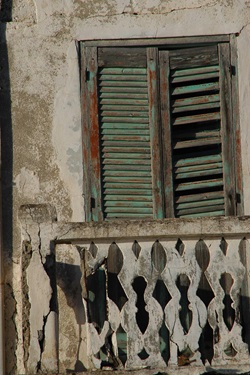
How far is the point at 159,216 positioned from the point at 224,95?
1099 mm

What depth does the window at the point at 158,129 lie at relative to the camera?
11.2 metres

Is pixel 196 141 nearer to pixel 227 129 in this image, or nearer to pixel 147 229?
pixel 227 129

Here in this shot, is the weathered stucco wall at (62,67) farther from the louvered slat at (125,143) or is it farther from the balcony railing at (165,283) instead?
the balcony railing at (165,283)

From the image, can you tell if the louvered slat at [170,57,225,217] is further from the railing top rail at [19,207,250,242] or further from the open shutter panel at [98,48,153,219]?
the railing top rail at [19,207,250,242]

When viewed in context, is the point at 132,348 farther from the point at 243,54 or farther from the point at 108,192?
the point at 243,54

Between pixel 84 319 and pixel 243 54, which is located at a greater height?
pixel 243 54

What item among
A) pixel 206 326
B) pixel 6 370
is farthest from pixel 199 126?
pixel 6 370

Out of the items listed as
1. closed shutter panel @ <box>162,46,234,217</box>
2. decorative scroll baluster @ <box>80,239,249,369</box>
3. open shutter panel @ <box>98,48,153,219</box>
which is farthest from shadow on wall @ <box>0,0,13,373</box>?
closed shutter panel @ <box>162,46,234,217</box>

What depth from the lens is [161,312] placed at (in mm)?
10125

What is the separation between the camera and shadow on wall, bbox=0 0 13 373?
1093 centimetres

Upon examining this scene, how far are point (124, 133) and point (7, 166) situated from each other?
962 mm

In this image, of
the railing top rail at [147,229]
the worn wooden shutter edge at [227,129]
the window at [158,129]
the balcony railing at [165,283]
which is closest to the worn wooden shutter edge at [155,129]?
the window at [158,129]

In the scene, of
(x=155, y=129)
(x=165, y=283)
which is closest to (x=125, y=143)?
(x=155, y=129)

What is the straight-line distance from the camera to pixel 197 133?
37.3 feet
